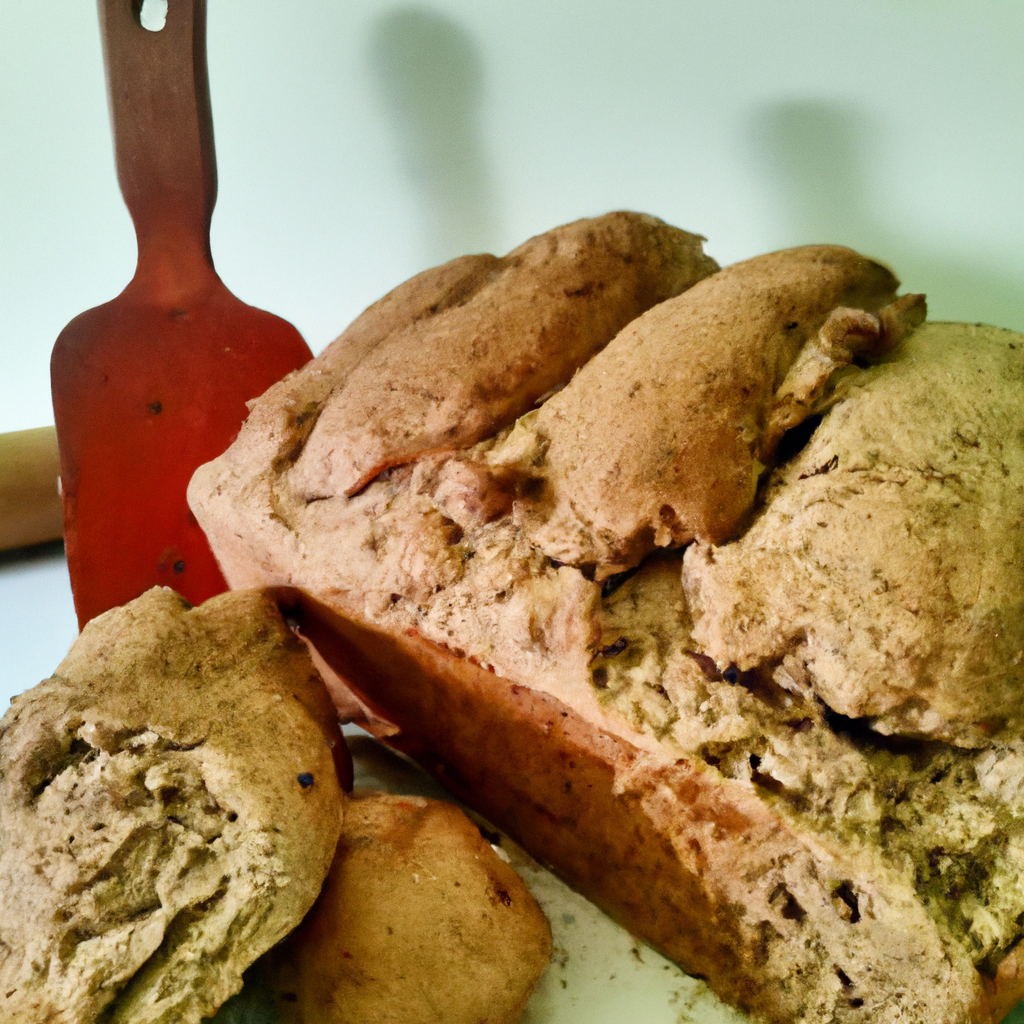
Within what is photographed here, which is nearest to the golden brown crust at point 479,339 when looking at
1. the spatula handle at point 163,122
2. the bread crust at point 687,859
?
the bread crust at point 687,859

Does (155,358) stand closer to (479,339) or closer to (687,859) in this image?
(479,339)

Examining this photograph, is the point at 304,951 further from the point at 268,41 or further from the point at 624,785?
the point at 268,41

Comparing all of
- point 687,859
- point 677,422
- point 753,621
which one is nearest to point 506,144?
point 677,422

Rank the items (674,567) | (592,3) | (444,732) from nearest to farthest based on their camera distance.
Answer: (674,567) < (444,732) < (592,3)

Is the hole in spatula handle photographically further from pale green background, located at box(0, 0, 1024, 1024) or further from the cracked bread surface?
the cracked bread surface

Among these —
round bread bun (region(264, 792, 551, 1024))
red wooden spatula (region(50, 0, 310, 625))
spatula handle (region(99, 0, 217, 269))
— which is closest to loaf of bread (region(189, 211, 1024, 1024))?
round bread bun (region(264, 792, 551, 1024))

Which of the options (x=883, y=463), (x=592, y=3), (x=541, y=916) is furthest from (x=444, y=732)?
(x=592, y=3)
